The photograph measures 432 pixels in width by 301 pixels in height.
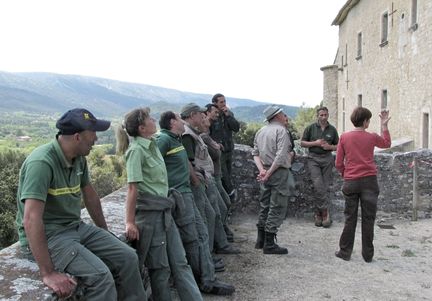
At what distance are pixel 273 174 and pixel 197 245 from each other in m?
1.92

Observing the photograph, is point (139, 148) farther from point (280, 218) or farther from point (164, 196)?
point (280, 218)

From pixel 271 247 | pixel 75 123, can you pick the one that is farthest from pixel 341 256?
pixel 75 123

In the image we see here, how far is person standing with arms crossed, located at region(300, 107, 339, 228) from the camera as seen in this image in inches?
287

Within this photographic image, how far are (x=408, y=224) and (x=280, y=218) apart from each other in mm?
2964

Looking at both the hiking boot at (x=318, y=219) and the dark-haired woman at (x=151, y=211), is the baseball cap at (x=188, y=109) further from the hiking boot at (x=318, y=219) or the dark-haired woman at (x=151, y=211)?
the hiking boot at (x=318, y=219)

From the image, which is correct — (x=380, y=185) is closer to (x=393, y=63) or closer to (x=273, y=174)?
(x=273, y=174)

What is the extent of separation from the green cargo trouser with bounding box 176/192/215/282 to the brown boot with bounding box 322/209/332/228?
353 centimetres

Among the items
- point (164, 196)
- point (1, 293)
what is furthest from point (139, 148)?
point (1, 293)

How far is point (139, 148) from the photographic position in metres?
3.54

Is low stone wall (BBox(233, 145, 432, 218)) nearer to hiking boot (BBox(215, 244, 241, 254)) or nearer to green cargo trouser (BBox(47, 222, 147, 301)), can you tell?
hiking boot (BBox(215, 244, 241, 254))

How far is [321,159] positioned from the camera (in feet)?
24.6

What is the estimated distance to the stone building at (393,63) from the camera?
13.9 m

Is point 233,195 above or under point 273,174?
under

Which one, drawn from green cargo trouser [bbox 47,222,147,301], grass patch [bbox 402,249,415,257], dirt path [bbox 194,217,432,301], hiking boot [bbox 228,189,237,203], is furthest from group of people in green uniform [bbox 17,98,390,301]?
hiking boot [bbox 228,189,237,203]
